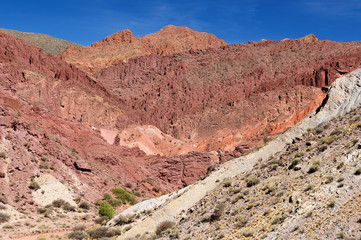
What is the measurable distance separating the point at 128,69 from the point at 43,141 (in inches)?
3106

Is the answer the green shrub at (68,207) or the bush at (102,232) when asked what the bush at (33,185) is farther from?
the bush at (102,232)

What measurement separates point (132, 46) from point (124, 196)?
4184 inches

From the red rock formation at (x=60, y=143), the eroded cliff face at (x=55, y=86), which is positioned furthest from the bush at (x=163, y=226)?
the eroded cliff face at (x=55, y=86)

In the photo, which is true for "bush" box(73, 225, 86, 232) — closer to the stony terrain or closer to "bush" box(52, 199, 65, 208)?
the stony terrain

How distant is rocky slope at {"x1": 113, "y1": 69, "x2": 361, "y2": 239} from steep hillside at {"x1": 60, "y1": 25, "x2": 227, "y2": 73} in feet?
363

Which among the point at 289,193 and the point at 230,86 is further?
the point at 230,86

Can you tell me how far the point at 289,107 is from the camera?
85.2 meters

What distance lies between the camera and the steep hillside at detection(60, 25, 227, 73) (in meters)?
136

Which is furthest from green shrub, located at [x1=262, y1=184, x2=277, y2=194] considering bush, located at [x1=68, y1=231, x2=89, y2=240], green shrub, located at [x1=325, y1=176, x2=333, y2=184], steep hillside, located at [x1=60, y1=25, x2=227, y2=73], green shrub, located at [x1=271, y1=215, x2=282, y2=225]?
steep hillside, located at [x1=60, y1=25, x2=227, y2=73]

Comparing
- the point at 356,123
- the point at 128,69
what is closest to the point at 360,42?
the point at 128,69

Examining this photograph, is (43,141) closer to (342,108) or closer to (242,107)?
(342,108)

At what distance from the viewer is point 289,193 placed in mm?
15031

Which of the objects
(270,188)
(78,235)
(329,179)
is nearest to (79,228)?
(78,235)

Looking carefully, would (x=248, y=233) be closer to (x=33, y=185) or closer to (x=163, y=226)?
(x=163, y=226)
